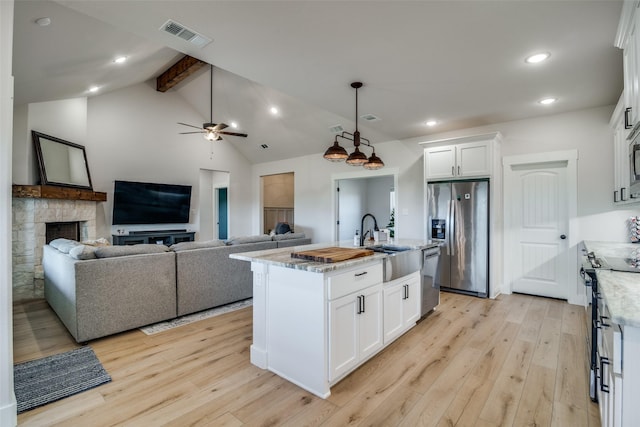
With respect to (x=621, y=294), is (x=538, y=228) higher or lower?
higher

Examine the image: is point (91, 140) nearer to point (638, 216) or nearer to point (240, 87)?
point (240, 87)

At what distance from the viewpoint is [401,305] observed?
2.93 meters

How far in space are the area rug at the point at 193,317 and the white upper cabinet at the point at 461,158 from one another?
3412mm

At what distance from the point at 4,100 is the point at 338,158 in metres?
2.47

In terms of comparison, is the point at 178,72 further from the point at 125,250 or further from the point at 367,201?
the point at 367,201

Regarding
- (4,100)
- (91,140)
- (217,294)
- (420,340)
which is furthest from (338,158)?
(91,140)

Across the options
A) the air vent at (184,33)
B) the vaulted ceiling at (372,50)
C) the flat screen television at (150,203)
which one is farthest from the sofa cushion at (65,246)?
the flat screen television at (150,203)

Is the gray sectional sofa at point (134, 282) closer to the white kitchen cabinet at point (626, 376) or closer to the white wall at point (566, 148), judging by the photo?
the white wall at point (566, 148)

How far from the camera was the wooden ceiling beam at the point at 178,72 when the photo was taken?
18.0 ft

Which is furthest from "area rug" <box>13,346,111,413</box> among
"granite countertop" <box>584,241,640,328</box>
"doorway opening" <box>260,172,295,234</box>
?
"doorway opening" <box>260,172,295,234</box>

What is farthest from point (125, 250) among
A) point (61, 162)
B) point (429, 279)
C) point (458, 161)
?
point (458, 161)

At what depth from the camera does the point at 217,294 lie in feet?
12.4

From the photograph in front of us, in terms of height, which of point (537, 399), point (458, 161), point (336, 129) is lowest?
point (537, 399)

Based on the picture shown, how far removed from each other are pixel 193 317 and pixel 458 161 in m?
4.20
